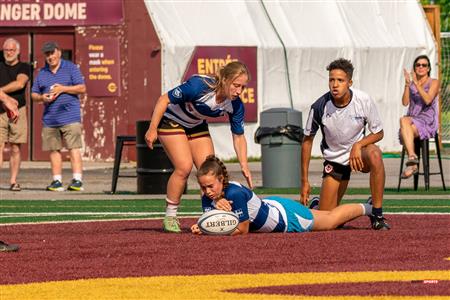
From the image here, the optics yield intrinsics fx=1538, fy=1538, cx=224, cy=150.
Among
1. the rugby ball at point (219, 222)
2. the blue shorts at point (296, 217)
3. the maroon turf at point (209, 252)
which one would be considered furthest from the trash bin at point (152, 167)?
the rugby ball at point (219, 222)

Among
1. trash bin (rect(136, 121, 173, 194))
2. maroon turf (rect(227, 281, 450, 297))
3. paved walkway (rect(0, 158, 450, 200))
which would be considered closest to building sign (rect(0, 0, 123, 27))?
paved walkway (rect(0, 158, 450, 200))

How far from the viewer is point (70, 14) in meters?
32.1

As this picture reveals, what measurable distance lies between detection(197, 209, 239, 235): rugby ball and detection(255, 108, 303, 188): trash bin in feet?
32.3

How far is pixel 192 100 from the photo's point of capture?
13695 mm

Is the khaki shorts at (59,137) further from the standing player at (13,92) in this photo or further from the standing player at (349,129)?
the standing player at (349,129)

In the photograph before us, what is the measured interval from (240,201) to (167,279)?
309 centimetres

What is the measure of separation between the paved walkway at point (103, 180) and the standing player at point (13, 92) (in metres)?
0.48

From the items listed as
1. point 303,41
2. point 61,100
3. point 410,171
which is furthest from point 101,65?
point 410,171

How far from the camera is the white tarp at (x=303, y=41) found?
32531mm

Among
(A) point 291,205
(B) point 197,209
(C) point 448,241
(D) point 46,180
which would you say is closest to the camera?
(C) point 448,241

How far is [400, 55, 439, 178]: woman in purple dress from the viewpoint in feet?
68.5

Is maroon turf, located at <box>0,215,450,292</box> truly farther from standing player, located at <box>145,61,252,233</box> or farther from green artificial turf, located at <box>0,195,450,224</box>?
green artificial turf, located at <box>0,195,450,224</box>

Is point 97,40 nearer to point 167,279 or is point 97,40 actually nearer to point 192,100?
point 192,100

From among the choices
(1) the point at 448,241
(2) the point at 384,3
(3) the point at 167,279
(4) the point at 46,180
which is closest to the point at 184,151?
(1) the point at 448,241
